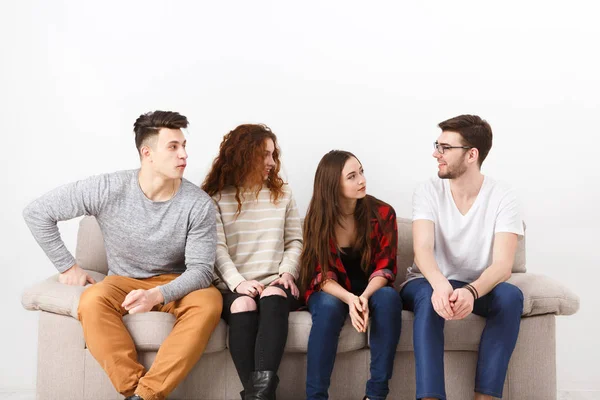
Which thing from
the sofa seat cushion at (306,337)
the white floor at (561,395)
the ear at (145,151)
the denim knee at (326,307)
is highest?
the ear at (145,151)

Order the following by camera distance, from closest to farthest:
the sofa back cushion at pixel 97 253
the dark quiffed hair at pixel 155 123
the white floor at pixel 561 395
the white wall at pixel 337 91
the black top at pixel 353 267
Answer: the dark quiffed hair at pixel 155 123, the black top at pixel 353 267, the sofa back cushion at pixel 97 253, the white floor at pixel 561 395, the white wall at pixel 337 91

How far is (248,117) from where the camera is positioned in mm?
3580

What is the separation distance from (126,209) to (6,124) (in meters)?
1.18

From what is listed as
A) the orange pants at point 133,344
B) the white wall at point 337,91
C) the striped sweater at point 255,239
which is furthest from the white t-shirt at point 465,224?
the orange pants at point 133,344

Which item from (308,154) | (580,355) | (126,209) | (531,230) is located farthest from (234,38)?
(580,355)

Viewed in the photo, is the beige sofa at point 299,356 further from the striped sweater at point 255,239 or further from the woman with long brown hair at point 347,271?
the striped sweater at point 255,239

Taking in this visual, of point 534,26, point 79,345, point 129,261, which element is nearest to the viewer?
point 79,345

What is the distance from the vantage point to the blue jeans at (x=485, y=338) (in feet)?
8.25

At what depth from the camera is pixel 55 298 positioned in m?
2.69

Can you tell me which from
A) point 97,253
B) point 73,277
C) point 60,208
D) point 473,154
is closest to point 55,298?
point 73,277

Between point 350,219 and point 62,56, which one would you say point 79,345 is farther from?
point 62,56

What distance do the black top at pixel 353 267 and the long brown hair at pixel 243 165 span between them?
1.29ft

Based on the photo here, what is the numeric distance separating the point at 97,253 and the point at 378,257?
4.08 ft

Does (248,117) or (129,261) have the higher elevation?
(248,117)
